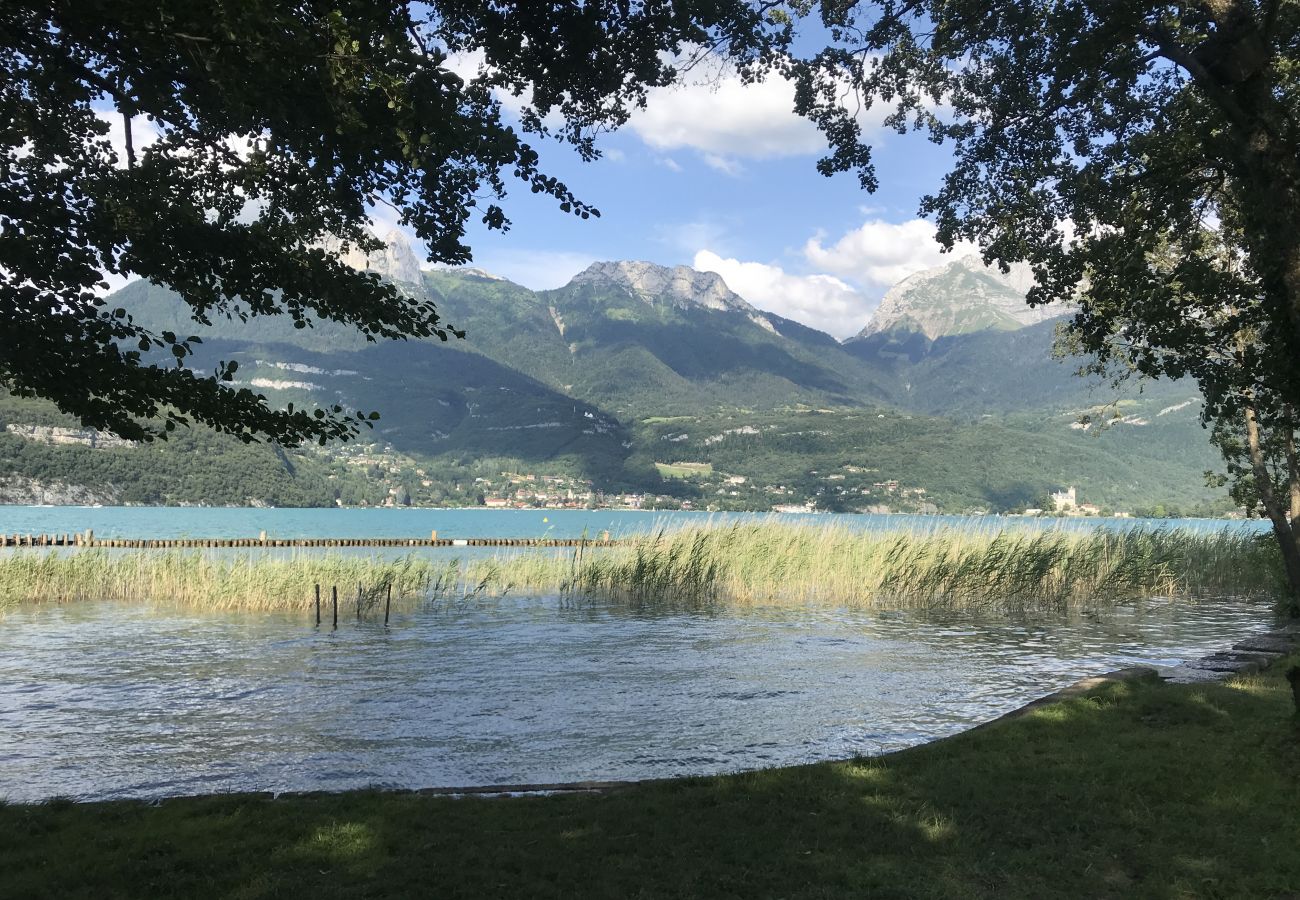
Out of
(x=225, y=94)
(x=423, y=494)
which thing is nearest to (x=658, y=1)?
(x=225, y=94)

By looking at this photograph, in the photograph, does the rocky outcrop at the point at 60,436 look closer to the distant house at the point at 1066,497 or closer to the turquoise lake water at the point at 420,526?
the turquoise lake water at the point at 420,526

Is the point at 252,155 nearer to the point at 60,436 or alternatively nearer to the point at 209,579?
the point at 209,579

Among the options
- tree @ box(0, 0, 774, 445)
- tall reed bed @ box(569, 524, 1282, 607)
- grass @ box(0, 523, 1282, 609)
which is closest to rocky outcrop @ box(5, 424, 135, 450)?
grass @ box(0, 523, 1282, 609)

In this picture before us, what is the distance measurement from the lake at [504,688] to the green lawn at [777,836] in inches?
66.8

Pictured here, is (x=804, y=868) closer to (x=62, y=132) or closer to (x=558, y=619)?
(x=62, y=132)

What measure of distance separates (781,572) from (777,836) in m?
19.0

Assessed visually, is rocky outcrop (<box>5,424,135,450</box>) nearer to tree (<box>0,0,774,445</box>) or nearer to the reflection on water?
the reflection on water

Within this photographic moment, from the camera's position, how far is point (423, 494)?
184 metres

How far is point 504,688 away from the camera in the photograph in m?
12.2

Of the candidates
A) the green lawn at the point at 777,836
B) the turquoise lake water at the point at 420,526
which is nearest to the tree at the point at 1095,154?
the green lawn at the point at 777,836

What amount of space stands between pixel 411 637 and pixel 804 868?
13.9 metres

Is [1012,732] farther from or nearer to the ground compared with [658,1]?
nearer to the ground

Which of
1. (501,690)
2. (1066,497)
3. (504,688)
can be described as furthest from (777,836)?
(1066,497)

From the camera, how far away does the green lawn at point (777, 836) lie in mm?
4676
